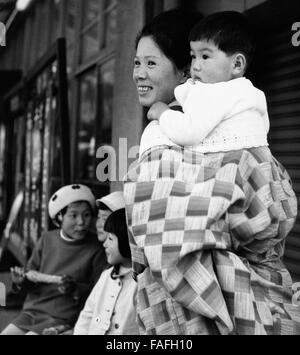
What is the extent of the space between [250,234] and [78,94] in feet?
16.2

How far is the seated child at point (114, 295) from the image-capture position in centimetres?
270

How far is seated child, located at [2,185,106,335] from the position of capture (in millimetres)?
3490

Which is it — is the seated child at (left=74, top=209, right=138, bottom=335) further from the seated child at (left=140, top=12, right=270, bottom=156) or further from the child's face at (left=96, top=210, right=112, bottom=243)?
the seated child at (left=140, top=12, right=270, bottom=156)

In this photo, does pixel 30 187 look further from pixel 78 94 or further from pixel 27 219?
pixel 78 94

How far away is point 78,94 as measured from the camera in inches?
244

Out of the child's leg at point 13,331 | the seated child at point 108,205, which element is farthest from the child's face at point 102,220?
the child's leg at point 13,331

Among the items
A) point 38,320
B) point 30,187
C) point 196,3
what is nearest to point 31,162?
point 30,187

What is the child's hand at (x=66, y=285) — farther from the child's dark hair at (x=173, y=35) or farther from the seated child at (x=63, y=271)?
the child's dark hair at (x=173, y=35)

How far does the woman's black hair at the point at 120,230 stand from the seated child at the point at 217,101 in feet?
3.63

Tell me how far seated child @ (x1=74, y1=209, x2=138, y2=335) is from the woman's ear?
1305 millimetres

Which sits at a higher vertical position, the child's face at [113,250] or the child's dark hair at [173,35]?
the child's dark hair at [173,35]

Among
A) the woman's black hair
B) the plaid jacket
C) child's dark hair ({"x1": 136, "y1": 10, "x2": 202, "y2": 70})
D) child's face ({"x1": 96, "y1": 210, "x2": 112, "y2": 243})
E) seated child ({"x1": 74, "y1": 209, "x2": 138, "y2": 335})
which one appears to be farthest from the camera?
child's face ({"x1": 96, "y1": 210, "x2": 112, "y2": 243})

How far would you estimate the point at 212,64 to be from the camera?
1.78m

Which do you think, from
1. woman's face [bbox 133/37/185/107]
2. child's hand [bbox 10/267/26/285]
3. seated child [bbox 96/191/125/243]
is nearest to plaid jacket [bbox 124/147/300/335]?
woman's face [bbox 133/37/185/107]
